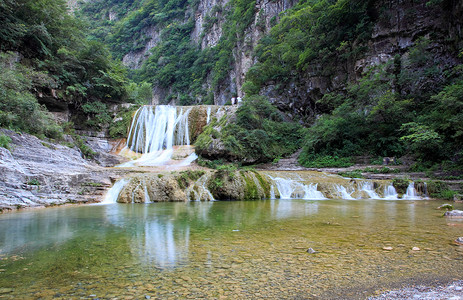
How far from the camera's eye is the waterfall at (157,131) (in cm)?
2036

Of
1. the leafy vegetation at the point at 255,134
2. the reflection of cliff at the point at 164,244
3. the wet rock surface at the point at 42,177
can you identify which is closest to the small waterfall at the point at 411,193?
the leafy vegetation at the point at 255,134

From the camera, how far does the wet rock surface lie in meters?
7.98

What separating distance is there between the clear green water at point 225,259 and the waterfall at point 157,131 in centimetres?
1478

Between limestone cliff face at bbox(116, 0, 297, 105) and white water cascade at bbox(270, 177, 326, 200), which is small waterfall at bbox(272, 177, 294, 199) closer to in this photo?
white water cascade at bbox(270, 177, 326, 200)

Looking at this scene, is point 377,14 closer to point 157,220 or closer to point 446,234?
point 446,234

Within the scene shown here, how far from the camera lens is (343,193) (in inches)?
432

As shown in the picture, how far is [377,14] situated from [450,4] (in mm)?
4234

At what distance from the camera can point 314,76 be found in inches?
851

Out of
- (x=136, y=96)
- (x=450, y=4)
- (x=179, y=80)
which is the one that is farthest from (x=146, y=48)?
(x=450, y=4)

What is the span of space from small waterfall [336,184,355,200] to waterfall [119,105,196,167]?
12241 mm

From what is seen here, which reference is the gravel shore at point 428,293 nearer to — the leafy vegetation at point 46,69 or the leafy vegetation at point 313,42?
the leafy vegetation at point 46,69

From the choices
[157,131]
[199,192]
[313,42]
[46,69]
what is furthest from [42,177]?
[313,42]

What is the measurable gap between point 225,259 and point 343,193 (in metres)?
9.25

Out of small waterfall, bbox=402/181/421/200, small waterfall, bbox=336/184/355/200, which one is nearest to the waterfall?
small waterfall, bbox=336/184/355/200
